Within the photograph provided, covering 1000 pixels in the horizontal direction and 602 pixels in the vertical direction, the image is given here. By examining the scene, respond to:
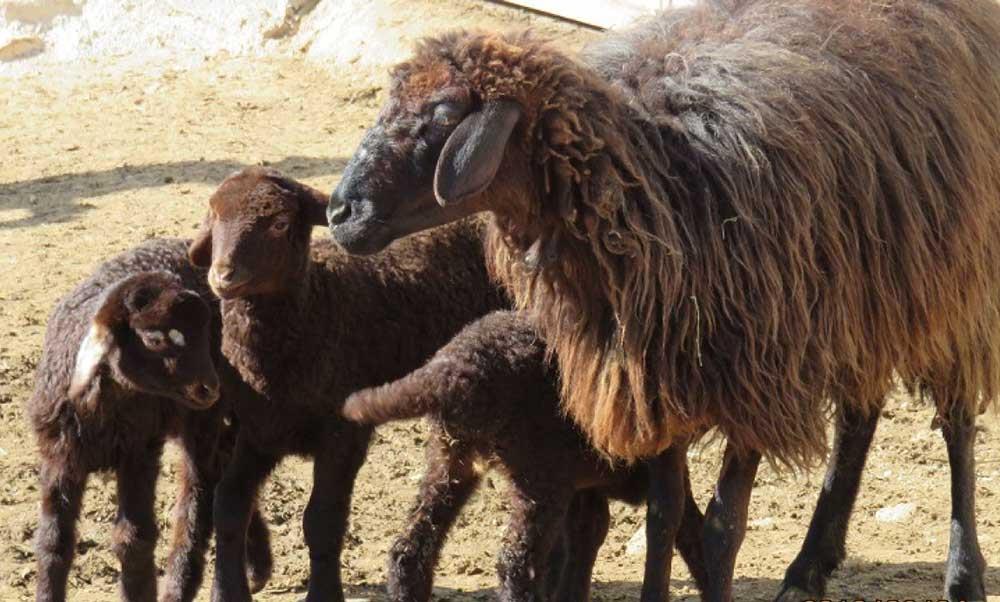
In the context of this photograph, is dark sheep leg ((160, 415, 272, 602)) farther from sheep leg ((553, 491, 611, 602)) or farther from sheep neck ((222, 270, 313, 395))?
sheep leg ((553, 491, 611, 602))

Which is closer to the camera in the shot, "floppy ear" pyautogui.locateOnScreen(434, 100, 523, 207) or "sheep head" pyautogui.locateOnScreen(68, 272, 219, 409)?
"floppy ear" pyautogui.locateOnScreen(434, 100, 523, 207)

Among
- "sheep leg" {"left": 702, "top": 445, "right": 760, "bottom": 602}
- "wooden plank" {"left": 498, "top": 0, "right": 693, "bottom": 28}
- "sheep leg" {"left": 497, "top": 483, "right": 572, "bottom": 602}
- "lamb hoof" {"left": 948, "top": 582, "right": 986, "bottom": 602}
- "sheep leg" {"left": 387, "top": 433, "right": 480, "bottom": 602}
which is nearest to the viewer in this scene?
"sheep leg" {"left": 702, "top": 445, "right": 760, "bottom": 602}

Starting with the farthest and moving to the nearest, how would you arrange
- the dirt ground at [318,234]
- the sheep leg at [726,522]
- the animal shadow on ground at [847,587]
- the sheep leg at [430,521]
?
the dirt ground at [318,234]
the animal shadow on ground at [847,587]
the sheep leg at [430,521]
the sheep leg at [726,522]

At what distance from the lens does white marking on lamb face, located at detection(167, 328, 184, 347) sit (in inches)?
246

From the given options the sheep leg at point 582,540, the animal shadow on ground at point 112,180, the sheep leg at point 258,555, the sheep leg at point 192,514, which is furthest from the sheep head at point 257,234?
the animal shadow on ground at point 112,180

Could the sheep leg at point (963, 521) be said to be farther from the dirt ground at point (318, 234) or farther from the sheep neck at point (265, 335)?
the sheep neck at point (265, 335)

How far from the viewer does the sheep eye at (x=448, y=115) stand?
5.28 meters

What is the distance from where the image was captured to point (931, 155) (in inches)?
240

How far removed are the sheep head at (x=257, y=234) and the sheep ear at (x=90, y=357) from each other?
431 mm

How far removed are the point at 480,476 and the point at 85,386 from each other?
1480 millimetres

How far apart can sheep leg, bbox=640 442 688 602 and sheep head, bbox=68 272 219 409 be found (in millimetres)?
1609

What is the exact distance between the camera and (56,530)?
6383 millimetres

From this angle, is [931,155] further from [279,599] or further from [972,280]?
[279,599]

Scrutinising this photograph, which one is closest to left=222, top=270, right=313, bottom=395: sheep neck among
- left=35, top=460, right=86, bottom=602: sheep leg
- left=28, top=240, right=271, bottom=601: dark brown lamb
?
left=28, top=240, right=271, bottom=601: dark brown lamb
